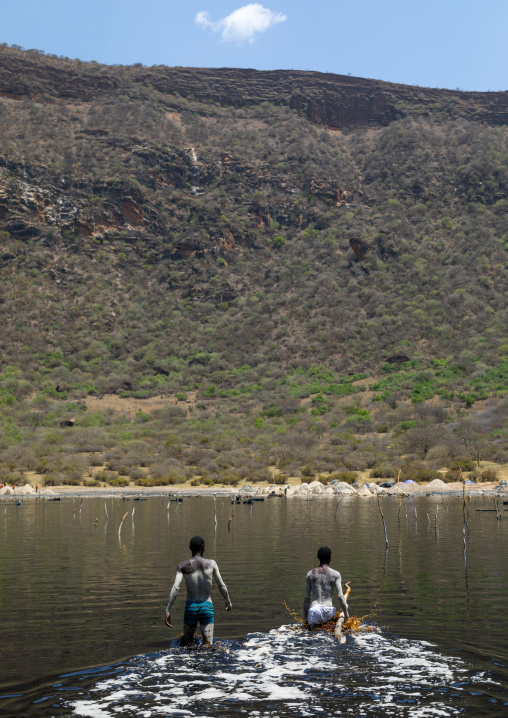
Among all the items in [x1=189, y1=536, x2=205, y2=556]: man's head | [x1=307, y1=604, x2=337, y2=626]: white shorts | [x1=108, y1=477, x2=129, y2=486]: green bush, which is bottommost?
[x1=307, y1=604, x2=337, y2=626]: white shorts

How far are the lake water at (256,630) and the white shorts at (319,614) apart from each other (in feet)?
1.11

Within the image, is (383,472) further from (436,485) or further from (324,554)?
(324,554)

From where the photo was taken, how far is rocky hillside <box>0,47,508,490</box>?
7788 centimetres

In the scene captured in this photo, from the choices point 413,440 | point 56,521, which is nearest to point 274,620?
point 56,521

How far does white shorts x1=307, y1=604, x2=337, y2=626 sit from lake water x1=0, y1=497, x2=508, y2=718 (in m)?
0.34

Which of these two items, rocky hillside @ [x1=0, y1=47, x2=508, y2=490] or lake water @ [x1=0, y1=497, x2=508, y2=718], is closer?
lake water @ [x1=0, y1=497, x2=508, y2=718]

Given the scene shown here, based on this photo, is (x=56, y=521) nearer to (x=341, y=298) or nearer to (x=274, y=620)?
(x=274, y=620)

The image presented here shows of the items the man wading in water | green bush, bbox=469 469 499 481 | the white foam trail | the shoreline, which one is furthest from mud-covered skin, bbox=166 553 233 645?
green bush, bbox=469 469 499 481

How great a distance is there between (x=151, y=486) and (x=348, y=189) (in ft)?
252

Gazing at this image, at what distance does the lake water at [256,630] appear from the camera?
8461 mm

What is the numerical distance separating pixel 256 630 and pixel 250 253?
98178mm

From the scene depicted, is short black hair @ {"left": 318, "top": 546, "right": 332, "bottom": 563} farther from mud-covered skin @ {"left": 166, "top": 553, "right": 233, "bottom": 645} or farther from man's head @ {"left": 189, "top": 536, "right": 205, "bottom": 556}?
man's head @ {"left": 189, "top": 536, "right": 205, "bottom": 556}

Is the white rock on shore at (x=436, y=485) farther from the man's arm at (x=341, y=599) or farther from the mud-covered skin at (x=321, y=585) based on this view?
the man's arm at (x=341, y=599)

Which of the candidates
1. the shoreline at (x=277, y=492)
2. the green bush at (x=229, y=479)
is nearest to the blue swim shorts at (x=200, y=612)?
the shoreline at (x=277, y=492)
